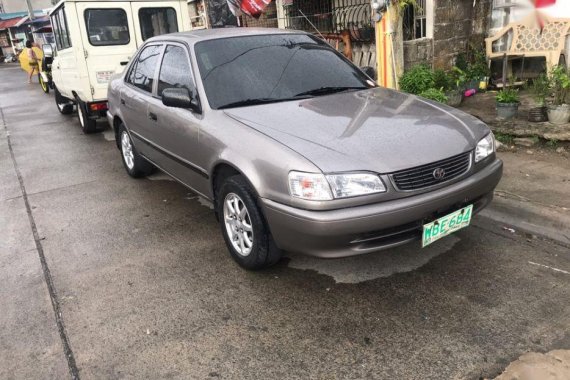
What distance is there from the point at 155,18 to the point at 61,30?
166 centimetres

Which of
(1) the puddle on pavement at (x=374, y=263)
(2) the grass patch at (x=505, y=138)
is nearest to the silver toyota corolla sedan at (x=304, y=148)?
(1) the puddle on pavement at (x=374, y=263)

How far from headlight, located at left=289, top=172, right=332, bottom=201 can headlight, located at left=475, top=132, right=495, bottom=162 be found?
46.8 inches

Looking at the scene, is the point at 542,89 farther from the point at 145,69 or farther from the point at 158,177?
the point at 158,177

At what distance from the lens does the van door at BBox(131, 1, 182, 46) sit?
8.20 m

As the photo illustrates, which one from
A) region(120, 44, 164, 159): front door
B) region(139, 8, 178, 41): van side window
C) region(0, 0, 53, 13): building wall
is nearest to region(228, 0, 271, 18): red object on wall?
region(139, 8, 178, 41): van side window

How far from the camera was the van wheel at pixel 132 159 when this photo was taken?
18.7ft

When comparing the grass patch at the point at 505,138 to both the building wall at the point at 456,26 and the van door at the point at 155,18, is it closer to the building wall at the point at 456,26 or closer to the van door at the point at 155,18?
the building wall at the point at 456,26

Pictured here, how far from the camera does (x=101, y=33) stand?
7910mm

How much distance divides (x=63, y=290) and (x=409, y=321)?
94.9 inches

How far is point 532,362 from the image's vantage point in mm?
2467

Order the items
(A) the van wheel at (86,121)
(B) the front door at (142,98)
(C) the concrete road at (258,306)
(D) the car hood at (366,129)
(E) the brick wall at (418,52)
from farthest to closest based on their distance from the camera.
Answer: (A) the van wheel at (86,121)
(E) the brick wall at (418,52)
(B) the front door at (142,98)
(D) the car hood at (366,129)
(C) the concrete road at (258,306)

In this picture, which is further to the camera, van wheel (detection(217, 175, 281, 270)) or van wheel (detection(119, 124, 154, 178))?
van wheel (detection(119, 124, 154, 178))

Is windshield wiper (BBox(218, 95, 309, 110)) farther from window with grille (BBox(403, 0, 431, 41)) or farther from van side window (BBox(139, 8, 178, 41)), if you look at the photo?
van side window (BBox(139, 8, 178, 41))

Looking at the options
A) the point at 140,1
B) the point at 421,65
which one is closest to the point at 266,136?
the point at 421,65
